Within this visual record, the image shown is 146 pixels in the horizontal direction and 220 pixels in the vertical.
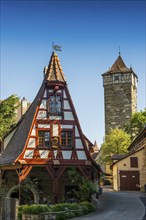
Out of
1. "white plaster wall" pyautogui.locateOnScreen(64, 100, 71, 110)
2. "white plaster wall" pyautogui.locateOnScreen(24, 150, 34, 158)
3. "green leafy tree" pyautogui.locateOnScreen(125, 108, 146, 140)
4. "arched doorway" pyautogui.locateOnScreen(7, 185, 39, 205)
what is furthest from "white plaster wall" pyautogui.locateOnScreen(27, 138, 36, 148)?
"green leafy tree" pyautogui.locateOnScreen(125, 108, 146, 140)

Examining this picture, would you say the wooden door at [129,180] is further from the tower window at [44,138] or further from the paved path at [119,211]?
the tower window at [44,138]

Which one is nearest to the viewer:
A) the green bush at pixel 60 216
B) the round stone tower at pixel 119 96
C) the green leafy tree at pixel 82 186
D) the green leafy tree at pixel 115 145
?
the green bush at pixel 60 216

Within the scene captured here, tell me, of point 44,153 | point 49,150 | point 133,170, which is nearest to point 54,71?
point 49,150

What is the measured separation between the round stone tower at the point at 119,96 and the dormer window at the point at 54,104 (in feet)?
178

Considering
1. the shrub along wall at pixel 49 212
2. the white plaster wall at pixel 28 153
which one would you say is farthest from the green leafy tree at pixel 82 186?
the white plaster wall at pixel 28 153

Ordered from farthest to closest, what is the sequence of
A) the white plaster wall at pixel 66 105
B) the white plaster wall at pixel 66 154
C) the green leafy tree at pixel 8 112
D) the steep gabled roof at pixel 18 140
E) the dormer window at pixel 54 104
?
1. the green leafy tree at pixel 8 112
2. the white plaster wall at pixel 66 105
3. the dormer window at pixel 54 104
4. the white plaster wall at pixel 66 154
5. the steep gabled roof at pixel 18 140

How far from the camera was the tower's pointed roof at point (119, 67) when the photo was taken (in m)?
90.7

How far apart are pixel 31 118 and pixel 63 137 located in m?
2.98

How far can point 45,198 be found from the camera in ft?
102

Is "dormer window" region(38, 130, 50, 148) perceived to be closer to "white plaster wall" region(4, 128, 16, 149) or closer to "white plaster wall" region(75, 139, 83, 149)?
"white plaster wall" region(75, 139, 83, 149)

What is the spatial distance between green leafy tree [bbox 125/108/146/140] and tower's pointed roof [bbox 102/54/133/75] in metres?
16.6

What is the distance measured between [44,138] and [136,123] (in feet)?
147

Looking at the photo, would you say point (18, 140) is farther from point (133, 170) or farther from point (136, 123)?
point (136, 123)

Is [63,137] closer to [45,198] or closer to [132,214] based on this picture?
[45,198]
